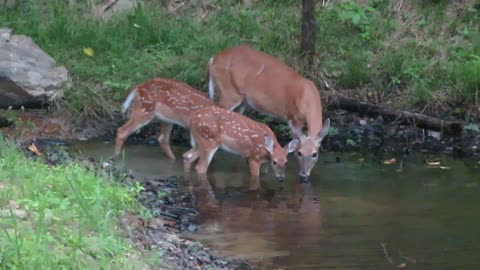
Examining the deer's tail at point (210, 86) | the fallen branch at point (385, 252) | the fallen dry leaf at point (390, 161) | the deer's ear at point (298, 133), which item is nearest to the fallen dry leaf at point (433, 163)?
the fallen dry leaf at point (390, 161)

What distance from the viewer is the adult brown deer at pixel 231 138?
12.2 m

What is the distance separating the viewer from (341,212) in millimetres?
10352

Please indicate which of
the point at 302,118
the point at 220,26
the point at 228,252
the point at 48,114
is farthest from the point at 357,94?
the point at 228,252

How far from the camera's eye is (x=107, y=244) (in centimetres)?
718

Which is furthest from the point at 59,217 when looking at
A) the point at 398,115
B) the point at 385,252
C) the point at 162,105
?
the point at 398,115

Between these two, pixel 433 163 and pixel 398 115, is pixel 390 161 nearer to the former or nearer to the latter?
pixel 433 163

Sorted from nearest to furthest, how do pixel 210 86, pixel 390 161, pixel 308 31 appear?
pixel 390 161
pixel 210 86
pixel 308 31

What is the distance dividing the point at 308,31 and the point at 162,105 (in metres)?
2.85

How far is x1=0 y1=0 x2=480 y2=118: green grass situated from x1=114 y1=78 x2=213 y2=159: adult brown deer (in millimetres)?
1190

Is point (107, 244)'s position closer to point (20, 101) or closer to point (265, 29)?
point (20, 101)

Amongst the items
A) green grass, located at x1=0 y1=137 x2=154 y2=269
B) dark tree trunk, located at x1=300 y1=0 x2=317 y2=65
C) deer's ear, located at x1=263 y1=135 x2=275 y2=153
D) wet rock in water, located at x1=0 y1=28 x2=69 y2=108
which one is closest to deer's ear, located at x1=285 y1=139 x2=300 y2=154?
deer's ear, located at x1=263 y1=135 x2=275 y2=153

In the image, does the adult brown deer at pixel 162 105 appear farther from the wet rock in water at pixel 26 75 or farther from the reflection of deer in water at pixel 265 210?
the wet rock in water at pixel 26 75

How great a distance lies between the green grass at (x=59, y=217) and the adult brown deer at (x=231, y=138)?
279 centimetres

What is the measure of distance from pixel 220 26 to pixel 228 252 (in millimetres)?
8173
